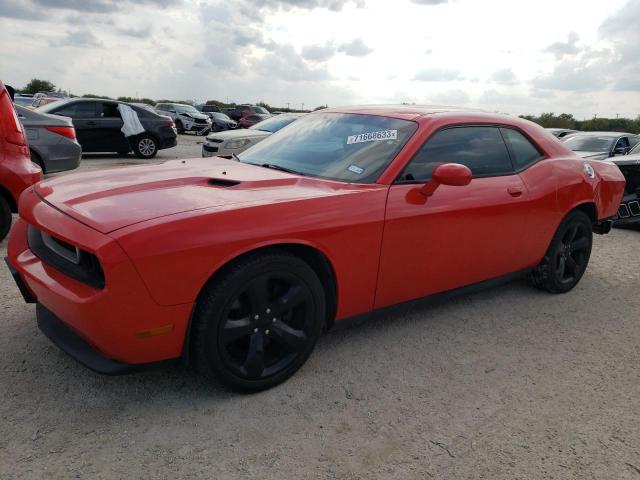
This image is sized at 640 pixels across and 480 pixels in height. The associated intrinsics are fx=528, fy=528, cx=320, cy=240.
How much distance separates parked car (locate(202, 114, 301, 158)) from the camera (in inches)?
390

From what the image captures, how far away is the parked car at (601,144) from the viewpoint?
35.6ft

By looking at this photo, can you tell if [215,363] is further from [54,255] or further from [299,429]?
[54,255]

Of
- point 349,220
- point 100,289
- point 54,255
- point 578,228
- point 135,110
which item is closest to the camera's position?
point 100,289

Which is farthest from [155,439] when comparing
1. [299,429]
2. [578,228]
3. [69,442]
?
[578,228]

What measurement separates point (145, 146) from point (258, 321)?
1153 centimetres

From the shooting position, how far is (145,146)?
13062mm

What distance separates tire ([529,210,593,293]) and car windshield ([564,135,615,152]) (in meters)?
7.52

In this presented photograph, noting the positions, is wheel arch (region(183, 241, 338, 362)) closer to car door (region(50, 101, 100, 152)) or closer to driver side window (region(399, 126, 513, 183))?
driver side window (region(399, 126, 513, 183))

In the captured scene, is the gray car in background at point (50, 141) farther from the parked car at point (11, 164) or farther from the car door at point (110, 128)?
the car door at point (110, 128)

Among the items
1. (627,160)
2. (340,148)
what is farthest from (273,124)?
(340,148)

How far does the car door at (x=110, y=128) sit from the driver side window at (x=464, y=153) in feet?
35.4

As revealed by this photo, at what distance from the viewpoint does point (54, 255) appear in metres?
2.55

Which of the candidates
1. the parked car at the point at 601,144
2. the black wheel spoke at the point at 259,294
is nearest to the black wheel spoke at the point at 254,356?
the black wheel spoke at the point at 259,294

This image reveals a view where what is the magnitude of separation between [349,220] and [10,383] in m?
1.89
